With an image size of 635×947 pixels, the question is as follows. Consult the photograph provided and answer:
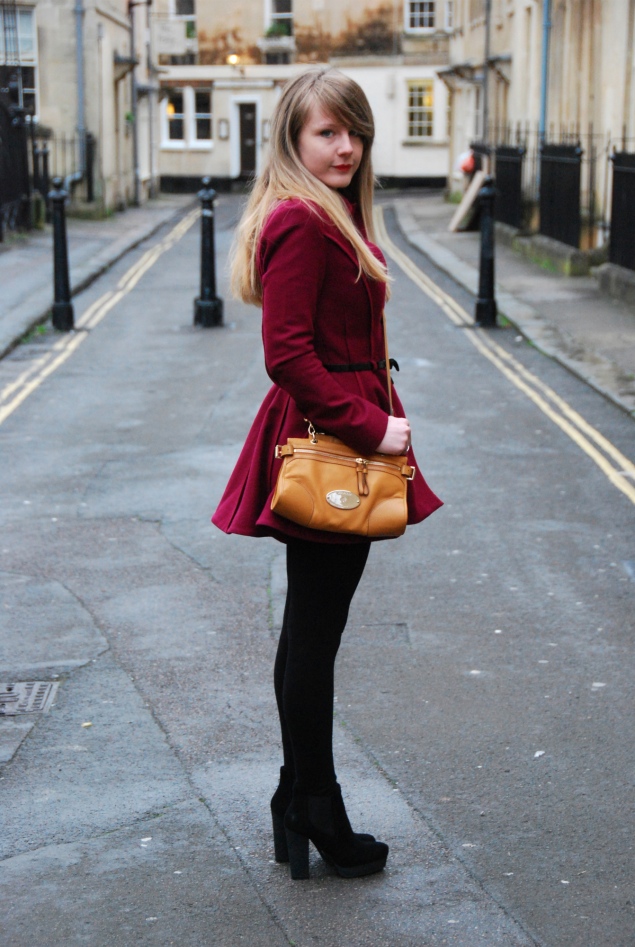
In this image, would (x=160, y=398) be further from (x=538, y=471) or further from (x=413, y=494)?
(x=413, y=494)

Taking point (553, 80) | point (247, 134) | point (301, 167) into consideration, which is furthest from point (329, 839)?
point (247, 134)

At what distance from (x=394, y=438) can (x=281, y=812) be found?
105cm

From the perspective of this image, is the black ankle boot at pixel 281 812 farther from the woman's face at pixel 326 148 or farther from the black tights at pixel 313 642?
the woman's face at pixel 326 148

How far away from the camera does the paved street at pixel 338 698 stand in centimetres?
312

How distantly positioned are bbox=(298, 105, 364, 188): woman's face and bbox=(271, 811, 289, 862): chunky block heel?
A: 62.7 inches

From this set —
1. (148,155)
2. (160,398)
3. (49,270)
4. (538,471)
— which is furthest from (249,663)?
(148,155)

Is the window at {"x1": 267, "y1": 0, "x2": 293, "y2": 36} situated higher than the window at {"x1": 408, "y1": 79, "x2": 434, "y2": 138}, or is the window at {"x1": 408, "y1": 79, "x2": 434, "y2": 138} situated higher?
the window at {"x1": 267, "y1": 0, "x2": 293, "y2": 36}

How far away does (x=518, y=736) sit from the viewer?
4105 millimetres

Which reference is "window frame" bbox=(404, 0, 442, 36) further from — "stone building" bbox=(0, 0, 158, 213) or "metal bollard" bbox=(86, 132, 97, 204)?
"metal bollard" bbox=(86, 132, 97, 204)

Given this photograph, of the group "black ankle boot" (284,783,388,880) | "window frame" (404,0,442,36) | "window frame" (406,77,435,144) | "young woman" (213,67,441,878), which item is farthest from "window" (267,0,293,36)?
"black ankle boot" (284,783,388,880)

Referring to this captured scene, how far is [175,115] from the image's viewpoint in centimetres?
4588

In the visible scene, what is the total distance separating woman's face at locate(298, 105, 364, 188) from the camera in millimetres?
2926

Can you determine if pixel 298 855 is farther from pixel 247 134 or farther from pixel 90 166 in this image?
pixel 247 134

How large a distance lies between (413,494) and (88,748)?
155 centimetres
